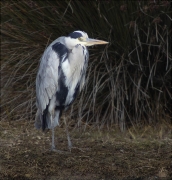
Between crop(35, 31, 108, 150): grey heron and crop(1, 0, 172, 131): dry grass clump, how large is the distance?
2.44ft

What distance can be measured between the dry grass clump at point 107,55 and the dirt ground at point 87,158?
1.46 ft

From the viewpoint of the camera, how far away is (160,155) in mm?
4945

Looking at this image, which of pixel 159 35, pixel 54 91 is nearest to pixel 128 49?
pixel 159 35

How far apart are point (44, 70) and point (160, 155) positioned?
1.27 m

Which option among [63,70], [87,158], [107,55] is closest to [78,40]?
[63,70]

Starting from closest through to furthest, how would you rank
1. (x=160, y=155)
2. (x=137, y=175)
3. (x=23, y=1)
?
1. (x=137, y=175)
2. (x=160, y=155)
3. (x=23, y=1)

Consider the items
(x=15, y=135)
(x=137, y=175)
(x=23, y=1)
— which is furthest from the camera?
(x=23, y=1)

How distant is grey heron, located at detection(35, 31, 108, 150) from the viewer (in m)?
4.98

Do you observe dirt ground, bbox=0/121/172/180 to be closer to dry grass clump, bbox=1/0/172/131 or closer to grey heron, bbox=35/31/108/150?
grey heron, bbox=35/31/108/150

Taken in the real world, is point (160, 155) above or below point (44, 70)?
below

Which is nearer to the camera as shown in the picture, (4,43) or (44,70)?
(44,70)

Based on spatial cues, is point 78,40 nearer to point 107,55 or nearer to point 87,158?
point 107,55

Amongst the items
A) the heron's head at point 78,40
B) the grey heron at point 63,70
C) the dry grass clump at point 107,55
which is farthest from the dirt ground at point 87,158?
the heron's head at point 78,40

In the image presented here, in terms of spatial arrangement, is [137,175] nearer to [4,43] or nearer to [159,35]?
[159,35]
